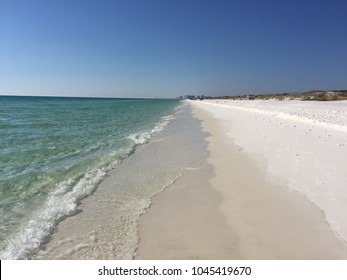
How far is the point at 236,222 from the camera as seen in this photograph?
5.88 meters

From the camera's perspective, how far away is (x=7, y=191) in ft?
27.2

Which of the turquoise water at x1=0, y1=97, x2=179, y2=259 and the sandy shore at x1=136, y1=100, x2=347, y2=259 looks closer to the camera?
the sandy shore at x1=136, y1=100, x2=347, y2=259

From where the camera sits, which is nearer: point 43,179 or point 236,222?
point 236,222

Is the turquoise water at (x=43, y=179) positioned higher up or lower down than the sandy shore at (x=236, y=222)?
lower down

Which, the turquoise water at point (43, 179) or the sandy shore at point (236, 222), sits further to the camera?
the turquoise water at point (43, 179)

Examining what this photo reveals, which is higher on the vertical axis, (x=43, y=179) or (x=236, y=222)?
(x=236, y=222)

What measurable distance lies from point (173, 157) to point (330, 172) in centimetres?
604

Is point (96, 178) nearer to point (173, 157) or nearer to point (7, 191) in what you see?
point (7, 191)

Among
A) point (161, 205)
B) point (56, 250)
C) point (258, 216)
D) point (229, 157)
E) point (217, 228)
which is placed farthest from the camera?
point (229, 157)

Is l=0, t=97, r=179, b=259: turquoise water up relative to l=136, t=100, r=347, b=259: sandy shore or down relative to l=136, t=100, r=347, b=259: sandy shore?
down

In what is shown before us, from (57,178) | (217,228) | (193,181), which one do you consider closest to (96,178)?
(57,178)

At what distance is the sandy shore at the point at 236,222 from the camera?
4.77m

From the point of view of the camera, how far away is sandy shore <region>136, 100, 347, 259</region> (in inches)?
188
